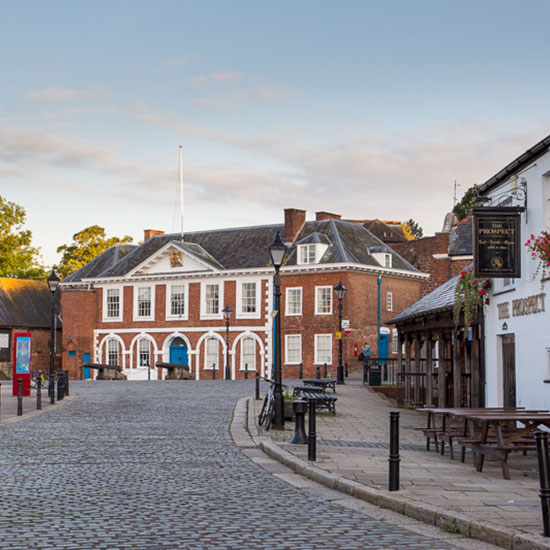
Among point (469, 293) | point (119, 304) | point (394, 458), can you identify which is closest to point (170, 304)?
point (119, 304)

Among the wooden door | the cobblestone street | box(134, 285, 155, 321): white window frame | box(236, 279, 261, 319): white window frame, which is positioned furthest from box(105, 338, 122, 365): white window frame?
the wooden door

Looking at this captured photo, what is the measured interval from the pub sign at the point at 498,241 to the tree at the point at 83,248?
59194 mm

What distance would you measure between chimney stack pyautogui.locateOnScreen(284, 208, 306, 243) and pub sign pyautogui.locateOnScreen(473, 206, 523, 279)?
40211 mm

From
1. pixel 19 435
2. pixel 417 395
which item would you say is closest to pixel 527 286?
pixel 19 435

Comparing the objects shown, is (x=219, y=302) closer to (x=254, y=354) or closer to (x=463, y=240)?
(x=254, y=354)

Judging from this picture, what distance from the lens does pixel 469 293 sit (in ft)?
63.8

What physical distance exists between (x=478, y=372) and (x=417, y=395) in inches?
274

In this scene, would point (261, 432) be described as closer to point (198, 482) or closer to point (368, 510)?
point (198, 482)

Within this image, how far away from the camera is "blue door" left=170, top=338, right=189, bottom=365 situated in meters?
58.8

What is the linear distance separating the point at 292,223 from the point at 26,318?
2161cm

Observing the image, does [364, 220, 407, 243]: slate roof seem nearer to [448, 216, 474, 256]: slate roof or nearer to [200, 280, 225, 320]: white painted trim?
[200, 280, 225, 320]: white painted trim

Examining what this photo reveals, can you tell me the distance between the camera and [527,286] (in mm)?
16562

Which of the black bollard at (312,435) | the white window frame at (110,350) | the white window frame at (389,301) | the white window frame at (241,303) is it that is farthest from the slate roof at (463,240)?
the white window frame at (110,350)

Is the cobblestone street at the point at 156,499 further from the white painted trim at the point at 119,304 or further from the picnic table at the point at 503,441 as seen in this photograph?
the white painted trim at the point at 119,304
